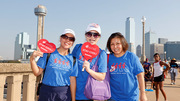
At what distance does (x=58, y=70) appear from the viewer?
2.34 m

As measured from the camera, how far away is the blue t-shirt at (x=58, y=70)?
2.33 meters

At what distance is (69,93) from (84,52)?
2.03ft

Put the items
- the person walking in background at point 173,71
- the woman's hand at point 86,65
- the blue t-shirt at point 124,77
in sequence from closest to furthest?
the woman's hand at point 86,65, the blue t-shirt at point 124,77, the person walking in background at point 173,71

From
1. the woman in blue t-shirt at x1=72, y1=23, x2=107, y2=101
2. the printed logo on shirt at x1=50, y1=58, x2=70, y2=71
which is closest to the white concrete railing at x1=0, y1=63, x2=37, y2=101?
the printed logo on shirt at x1=50, y1=58, x2=70, y2=71

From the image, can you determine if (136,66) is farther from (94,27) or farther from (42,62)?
(42,62)

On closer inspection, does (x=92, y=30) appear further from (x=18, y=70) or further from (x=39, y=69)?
(x=18, y=70)

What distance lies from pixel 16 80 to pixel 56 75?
3.85 ft

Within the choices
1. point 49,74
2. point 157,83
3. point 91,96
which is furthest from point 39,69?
point 157,83

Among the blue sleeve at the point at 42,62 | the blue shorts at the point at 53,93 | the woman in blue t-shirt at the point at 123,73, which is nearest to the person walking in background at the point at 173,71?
the woman in blue t-shirt at the point at 123,73

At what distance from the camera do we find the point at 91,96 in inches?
89.0

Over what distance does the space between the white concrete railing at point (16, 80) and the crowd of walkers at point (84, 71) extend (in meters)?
0.77

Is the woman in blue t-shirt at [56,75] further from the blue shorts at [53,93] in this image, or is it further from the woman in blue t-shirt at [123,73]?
the woman in blue t-shirt at [123,73]

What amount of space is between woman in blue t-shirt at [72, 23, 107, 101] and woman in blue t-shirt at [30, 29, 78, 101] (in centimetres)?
9

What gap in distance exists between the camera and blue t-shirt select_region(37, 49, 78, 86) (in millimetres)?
2328
